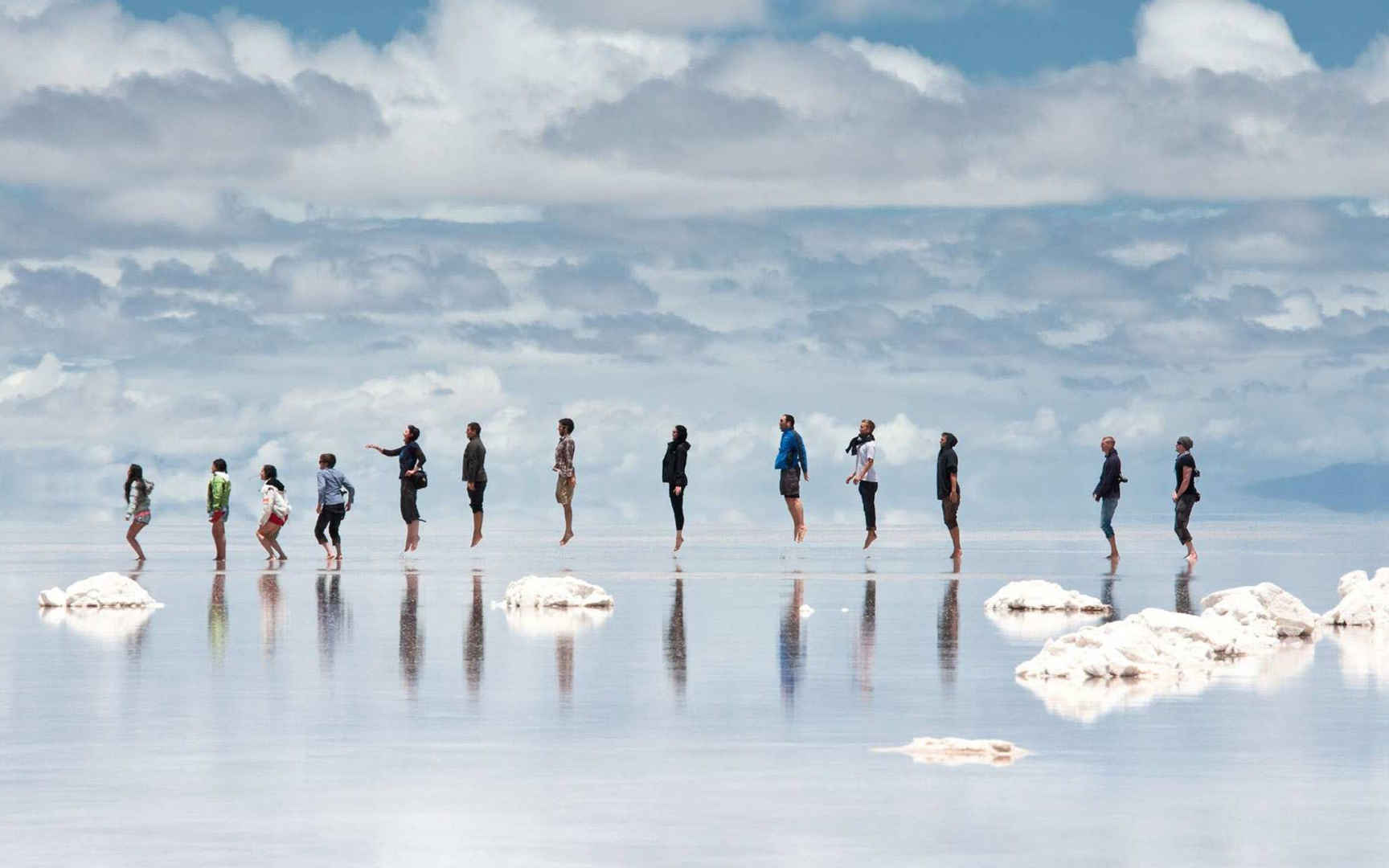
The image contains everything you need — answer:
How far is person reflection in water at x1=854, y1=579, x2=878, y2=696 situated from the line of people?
9158mm

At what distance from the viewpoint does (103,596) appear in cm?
2520

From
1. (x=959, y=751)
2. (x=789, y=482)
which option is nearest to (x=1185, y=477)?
(x=789, y=482)

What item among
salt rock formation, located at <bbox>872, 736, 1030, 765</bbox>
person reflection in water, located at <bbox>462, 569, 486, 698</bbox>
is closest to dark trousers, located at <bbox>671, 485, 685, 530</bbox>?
person reflection in water, located at <bbox>462, 569, 486, 698</bbox>

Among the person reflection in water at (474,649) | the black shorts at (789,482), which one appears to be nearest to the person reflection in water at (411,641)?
the person reflection in water at (474,649)

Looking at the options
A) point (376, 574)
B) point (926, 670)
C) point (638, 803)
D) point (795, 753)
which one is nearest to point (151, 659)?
point (926, 670)

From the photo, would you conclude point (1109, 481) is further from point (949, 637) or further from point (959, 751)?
point (959, 751)

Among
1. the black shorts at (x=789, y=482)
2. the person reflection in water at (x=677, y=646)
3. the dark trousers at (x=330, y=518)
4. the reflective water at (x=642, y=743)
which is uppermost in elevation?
the black shorts at (x=789, y=482)

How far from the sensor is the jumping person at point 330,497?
3591 cm

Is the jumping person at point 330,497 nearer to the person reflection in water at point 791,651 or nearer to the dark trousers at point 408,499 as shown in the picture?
the dark trousers at point 408,499

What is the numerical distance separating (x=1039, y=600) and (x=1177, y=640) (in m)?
6.38

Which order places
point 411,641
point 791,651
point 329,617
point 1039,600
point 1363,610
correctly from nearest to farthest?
point 791,651 → point 411,641 → point 1363,610 → point 329,617 → point 1039,600

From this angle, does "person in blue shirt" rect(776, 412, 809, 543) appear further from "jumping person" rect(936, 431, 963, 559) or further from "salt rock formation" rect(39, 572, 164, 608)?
"salt rock formation" rect(39, 572, 164, 608)

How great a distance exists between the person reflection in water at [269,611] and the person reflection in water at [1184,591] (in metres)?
8.86

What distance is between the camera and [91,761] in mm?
11781
